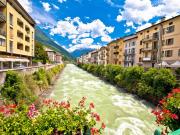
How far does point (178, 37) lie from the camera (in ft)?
129

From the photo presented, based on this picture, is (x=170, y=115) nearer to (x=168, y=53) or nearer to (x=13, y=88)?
(x=13, y=88)

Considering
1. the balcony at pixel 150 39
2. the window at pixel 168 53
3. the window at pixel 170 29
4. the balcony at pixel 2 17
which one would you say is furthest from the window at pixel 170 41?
the balcony at pixel 2 17

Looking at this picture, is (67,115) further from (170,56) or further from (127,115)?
(170,56)

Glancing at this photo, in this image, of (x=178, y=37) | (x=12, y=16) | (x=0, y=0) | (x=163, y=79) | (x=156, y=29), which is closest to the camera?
(x=163, y=79)

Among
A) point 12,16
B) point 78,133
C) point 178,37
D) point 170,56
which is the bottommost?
point 78,133

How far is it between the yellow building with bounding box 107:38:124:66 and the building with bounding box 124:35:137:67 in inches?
225

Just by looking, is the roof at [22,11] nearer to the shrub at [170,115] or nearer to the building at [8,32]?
the building at [8,32]

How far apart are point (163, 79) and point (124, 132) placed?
11883 millimetres

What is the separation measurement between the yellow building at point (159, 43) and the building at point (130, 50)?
383cm

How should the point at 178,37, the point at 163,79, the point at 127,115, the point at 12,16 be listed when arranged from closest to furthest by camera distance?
the point at 127,115, the point at 163,79, the point at 12,16, the point at 178,37

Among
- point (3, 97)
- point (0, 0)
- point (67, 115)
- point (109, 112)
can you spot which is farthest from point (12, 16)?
point (67, 115)

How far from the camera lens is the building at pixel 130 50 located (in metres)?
65.4

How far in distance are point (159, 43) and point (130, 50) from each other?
2043 centimetres

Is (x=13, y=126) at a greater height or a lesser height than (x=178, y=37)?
lesser
